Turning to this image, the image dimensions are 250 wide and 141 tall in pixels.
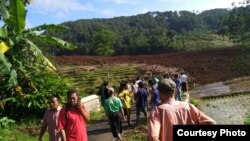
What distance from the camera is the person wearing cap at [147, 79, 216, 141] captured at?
530cm

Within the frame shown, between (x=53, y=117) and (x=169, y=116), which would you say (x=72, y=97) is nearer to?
(x=53, y=117)

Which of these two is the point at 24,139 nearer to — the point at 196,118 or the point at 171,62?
the point at 196,118

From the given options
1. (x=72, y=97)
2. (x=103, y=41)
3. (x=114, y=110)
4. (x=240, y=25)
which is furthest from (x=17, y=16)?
(x=103, y=41)

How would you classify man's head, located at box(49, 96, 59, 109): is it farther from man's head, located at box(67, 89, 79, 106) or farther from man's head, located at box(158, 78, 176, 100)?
man's head, located at box(158, 78, 176, 100)

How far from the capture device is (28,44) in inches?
644

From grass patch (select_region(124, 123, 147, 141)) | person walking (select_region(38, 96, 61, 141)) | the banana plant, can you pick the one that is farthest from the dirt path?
person walking (select_region(38, 96, 61, 141))

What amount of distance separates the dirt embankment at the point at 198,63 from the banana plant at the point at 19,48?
22.1 metres

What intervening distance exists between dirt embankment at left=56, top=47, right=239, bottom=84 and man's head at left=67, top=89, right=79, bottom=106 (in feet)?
104

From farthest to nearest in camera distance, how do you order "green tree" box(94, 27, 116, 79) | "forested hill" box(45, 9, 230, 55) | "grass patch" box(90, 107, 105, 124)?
1. "forested hill" box(45, 9, 230, 55)
2. "green tree" box(94, 27, 116, 79)
3. "grass patch" box(90, 107, 105, 124)

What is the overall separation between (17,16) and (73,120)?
306 inches

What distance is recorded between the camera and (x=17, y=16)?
15.3m

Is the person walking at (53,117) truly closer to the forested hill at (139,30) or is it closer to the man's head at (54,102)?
the man's head at (54,102)

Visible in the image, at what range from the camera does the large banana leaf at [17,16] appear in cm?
1480

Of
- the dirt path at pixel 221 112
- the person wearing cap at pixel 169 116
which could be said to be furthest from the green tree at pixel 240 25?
the person wearing cap at pixel 169 116
